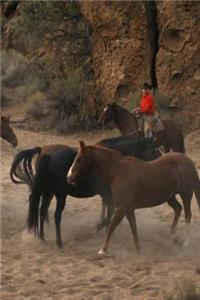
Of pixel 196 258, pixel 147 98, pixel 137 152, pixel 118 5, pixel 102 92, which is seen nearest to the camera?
pixel 196 258

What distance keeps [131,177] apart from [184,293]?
253 centimetres

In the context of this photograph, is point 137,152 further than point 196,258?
Yes

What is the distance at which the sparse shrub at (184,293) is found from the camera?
267 inches

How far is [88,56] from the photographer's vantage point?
22.9 metres

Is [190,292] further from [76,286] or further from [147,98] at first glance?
[147,98]

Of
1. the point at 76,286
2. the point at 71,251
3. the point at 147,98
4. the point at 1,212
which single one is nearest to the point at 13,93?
the point at 147,98

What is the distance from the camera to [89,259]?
29.0 feet

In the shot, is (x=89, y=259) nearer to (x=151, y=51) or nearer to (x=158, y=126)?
(x=158, y=126)

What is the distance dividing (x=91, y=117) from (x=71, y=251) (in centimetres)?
1201

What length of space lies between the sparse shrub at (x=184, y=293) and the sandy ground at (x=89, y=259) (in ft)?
0.71

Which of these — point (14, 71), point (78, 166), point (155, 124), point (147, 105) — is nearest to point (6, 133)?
point (147, 105)

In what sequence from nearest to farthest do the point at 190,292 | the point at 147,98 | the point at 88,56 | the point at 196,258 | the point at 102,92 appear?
the point at 190,292, the point at 196,258, the point at 147,98, the point at 102,92, the point at 88,56

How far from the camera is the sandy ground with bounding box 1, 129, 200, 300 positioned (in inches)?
297

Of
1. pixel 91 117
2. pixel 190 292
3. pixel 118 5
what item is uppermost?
pixel 118 5
